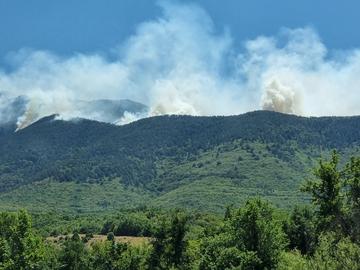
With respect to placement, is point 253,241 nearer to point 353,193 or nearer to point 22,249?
point 353,193

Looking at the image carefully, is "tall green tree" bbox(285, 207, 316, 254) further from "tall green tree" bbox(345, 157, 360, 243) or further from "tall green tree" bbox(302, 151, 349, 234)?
"tall green tree" bbox(345, 157, 360, 243)

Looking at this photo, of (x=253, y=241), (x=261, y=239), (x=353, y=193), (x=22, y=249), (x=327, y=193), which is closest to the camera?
(x=353, y=193)

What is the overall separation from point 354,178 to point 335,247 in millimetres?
14201

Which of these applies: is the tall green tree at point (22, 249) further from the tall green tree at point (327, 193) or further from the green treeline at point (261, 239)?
the tall green tree at point (327, 193)

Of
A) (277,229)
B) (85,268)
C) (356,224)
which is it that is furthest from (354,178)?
(85,268)

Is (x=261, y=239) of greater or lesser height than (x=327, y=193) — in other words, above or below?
below

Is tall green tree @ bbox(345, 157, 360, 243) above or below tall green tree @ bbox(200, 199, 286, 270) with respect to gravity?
above

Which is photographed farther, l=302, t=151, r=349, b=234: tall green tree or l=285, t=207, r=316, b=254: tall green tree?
l=285, t=207, r=316, b=254: tall green tree

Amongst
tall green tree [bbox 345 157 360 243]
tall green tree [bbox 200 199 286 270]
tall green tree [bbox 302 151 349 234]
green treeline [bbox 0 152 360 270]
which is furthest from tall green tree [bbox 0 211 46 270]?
tall green tree [bbox 345 157 360 243]

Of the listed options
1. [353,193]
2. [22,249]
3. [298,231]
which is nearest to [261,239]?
[353,193]

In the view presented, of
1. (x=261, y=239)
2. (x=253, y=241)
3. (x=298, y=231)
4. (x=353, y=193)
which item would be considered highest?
(x=353, y=193)

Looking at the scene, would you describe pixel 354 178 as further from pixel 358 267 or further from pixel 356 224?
pixel 358 267

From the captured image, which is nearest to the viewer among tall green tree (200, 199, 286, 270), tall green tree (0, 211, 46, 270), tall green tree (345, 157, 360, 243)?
tall green tree (345, 157, 360, 243)

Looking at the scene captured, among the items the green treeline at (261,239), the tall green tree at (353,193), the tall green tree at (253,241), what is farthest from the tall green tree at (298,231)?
the tall green tree at (353,193)
